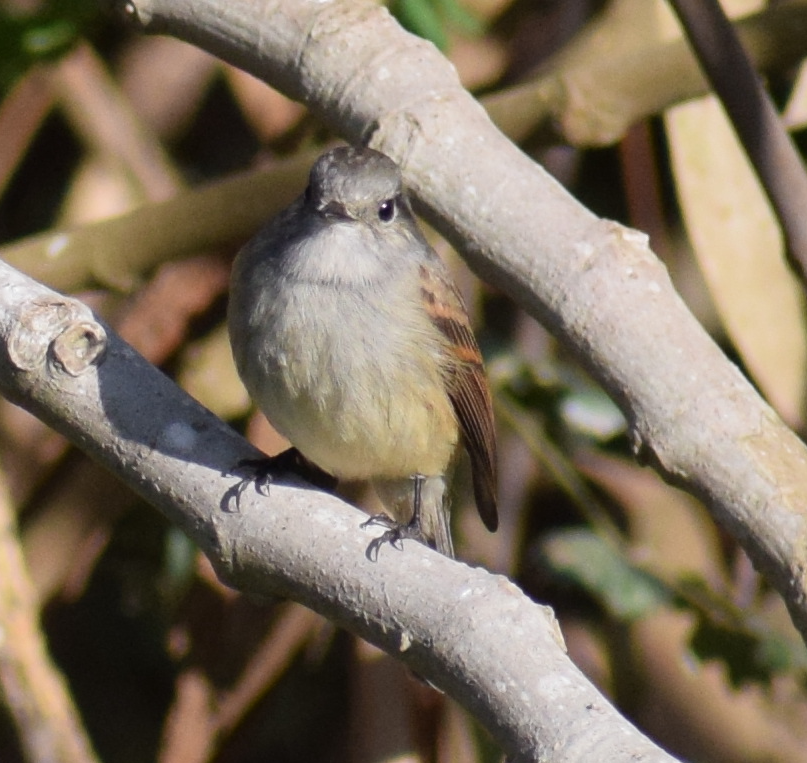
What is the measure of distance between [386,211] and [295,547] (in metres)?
1.17

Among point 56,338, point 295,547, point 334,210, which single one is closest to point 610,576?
point 334,210

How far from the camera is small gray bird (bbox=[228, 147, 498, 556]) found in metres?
3.25

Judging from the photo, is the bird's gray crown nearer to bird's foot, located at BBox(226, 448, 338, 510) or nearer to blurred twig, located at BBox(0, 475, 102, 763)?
bird's foot, located at BBox(226, 448, 338, 510)

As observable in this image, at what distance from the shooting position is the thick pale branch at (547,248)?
252 centimetres

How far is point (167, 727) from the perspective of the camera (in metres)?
4.95

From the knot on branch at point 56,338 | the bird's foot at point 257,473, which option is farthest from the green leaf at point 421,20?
the knot on branch at point 56,338

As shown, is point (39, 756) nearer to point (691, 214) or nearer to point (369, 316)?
point (369, 316)

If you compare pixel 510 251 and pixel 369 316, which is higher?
pixel 510 251

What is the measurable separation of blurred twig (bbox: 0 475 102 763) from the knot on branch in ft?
5.14

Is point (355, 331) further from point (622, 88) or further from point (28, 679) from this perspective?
point (28, 679)

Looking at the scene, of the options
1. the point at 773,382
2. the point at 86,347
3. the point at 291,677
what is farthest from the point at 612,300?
the point at 291,677

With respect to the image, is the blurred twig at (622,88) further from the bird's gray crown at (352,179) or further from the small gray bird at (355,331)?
the bird's gray crown at (352,179)

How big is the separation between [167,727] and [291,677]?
2.52 ft

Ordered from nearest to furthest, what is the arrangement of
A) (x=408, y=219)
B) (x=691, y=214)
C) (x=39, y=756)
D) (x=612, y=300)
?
1. (x=612, y=300)
2. (x=408, y=219)
3. (x=39, y=756)
4. (x=691, y=214)
